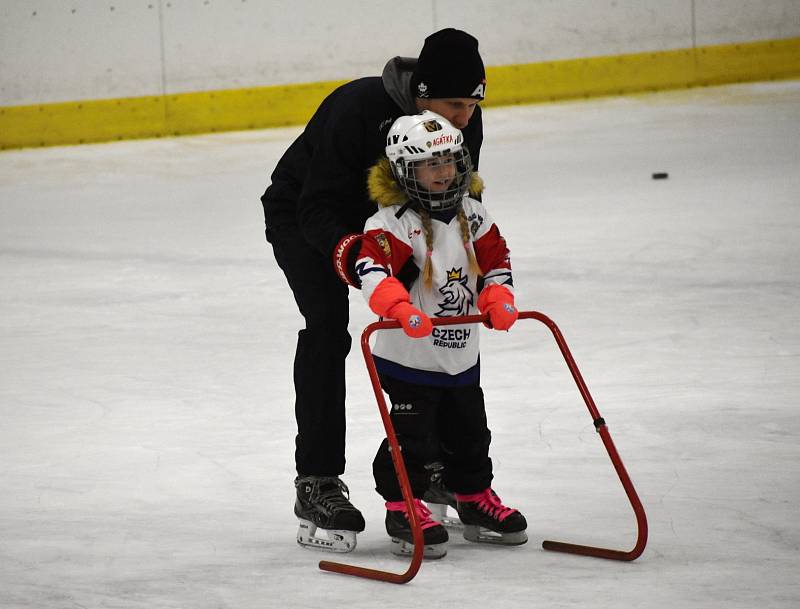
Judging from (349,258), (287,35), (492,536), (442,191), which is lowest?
(492,536)

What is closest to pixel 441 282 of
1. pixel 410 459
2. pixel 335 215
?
pixel 335 215

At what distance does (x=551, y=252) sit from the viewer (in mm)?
6793

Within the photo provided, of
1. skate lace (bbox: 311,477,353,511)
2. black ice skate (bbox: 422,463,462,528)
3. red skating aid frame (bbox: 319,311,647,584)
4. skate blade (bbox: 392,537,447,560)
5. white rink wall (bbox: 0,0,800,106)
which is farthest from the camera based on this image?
white rink wall (bbox: 0,0,800,106)

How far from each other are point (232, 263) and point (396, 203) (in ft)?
13.2

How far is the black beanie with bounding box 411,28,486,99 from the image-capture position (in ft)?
9.68

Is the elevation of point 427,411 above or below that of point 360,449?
above

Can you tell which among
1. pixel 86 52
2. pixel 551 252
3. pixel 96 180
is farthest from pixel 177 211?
pixel 86 52

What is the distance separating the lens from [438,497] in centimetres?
329

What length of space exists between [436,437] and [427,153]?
67 cm

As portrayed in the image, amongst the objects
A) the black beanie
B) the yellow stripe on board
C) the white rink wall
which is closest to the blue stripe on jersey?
the black beanie

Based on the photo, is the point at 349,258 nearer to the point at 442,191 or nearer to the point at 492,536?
the point at 442,191

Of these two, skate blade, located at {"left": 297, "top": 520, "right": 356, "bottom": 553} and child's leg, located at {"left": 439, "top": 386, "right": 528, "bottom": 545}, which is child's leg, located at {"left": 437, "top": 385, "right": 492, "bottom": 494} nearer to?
child's leg, located at {"left": 439, "top": 386, "right": 528, "bottom": 545}

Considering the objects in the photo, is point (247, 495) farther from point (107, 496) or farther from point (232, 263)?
point (232, 263)

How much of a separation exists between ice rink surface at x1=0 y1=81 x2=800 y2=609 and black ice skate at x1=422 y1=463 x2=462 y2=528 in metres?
0.12
